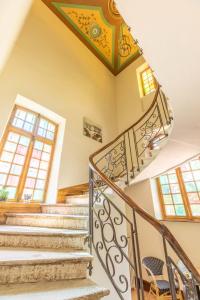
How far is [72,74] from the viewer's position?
17.7 feet

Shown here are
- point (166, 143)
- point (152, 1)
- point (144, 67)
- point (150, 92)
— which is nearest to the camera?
point (152, 1)

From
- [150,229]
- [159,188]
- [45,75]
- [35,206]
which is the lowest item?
[150,229]

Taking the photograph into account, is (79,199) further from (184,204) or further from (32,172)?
(184,204)

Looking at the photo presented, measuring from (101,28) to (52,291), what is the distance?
7.54m

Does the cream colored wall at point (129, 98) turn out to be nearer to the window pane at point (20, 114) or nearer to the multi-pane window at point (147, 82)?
the multi-pane window at point (147, 82)

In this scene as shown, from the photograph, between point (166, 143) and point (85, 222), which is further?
point (166, 143)

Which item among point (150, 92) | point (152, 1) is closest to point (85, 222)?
point (152, 1)

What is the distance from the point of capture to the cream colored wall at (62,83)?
12.8ft

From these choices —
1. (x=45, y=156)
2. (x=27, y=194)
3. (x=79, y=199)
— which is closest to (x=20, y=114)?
(x=45, y=156)

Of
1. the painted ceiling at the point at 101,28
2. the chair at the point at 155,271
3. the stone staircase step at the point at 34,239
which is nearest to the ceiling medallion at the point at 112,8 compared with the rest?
the painted ceiling at the point at 101,28

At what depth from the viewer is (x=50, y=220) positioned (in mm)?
2129

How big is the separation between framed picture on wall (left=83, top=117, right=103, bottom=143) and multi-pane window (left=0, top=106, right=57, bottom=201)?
3.60 ft

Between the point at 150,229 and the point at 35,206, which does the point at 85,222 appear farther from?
the point at 150,229

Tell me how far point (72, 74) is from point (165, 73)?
4.13 m
